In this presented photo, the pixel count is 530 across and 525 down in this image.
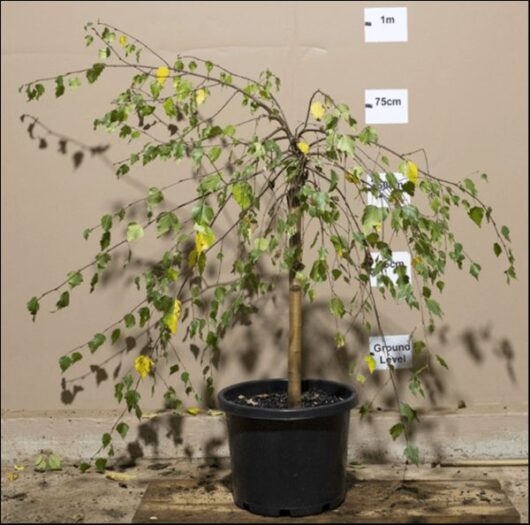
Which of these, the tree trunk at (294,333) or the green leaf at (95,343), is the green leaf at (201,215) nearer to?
the tree trunk at (294,333)

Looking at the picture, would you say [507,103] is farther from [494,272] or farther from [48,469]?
[48,469]

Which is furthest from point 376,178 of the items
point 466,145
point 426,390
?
point 426,390

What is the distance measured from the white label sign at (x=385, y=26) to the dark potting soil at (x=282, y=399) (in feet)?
3.38

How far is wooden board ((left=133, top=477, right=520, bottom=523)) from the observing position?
2258mm

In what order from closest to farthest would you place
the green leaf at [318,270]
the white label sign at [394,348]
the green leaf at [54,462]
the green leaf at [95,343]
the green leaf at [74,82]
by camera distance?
the green leaf at [318,270] → the green leaf at [95,343] → the green leaf at [74,82] → the green leaf at [54,462] → the white label sign at [394,348]

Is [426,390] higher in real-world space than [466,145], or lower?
lower

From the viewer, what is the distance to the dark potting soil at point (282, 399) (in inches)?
93.4

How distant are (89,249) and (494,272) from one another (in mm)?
1194

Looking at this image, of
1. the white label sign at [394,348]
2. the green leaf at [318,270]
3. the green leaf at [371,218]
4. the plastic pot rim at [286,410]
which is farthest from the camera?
the white label sign at [394,348]

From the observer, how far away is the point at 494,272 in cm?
275

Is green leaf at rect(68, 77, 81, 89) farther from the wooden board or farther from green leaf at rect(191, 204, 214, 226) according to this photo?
the wooden board

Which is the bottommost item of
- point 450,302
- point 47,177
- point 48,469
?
point 48,469

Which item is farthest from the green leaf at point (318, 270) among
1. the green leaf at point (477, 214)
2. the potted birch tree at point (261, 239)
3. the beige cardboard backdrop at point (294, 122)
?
the beige cardboard backdrop at point (294, 122)

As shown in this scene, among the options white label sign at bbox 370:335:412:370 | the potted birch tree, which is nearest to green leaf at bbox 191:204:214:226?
the potted birch tree
